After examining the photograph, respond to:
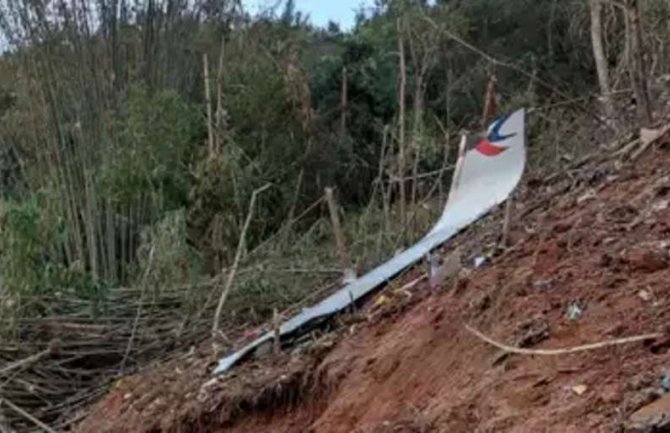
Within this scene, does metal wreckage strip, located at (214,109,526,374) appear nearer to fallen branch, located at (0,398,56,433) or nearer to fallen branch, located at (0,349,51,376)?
fallen branch, located at (0,398,56,433)

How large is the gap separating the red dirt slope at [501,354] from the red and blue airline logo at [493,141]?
0.99 feet

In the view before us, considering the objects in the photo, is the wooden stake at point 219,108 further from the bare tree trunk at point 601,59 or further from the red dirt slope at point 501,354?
the red dirt slope at point 501,354

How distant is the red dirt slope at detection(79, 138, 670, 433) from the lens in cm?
219

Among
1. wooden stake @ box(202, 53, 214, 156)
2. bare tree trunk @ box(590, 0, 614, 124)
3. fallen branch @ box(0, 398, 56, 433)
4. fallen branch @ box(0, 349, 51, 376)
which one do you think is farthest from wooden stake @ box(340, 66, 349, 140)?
fallen branch @ box(0, 398, 56, 433)

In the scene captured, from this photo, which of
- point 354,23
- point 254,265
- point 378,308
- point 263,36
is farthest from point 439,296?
point 354,23

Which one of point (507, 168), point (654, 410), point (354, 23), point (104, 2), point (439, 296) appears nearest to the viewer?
point (654, 410)

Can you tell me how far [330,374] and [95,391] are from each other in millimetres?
1717

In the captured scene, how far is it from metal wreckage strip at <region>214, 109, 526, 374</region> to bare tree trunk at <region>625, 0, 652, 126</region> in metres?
0.52

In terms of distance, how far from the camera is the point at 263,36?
325 inches

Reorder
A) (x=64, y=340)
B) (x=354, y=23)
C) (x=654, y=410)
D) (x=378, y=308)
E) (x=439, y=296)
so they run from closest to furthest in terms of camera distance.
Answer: (x=654, y=410)
(x=439, y=296)
(x=378, y=308)
(x=64, y=340)
(x=354, y=23)

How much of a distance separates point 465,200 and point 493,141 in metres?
0.29

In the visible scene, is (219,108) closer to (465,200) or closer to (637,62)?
(465,200)

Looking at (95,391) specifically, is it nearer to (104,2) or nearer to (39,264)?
(39,264)

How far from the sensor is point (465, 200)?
4.57 m
